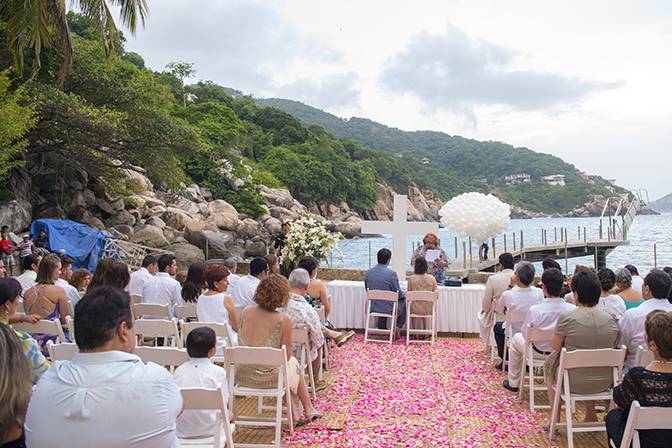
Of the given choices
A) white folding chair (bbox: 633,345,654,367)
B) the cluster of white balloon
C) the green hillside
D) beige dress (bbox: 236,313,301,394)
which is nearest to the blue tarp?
the cluster of white balloon

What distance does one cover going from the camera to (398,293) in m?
8.71

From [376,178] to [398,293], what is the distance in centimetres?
7726

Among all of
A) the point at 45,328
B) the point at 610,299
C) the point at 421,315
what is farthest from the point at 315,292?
the point at 610,299

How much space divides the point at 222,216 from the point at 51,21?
2237cm

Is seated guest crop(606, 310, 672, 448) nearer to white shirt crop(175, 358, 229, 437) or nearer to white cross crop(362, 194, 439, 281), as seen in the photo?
white shirt crop(175, 358, 229, 437)

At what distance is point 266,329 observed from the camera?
4.86 metres

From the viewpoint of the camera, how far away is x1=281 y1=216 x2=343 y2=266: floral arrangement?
32.9 feet

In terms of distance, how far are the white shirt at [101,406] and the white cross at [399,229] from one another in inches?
339

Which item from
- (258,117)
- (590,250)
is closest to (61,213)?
(590,250)

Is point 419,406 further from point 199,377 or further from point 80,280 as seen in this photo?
point 80,280

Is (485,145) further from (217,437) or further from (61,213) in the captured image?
(217,437)

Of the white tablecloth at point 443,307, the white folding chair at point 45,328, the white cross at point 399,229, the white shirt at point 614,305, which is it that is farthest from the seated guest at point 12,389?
the white cross at point 399,229

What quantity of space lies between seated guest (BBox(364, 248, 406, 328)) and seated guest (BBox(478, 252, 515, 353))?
1.49 meters

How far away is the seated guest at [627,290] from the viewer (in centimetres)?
603
